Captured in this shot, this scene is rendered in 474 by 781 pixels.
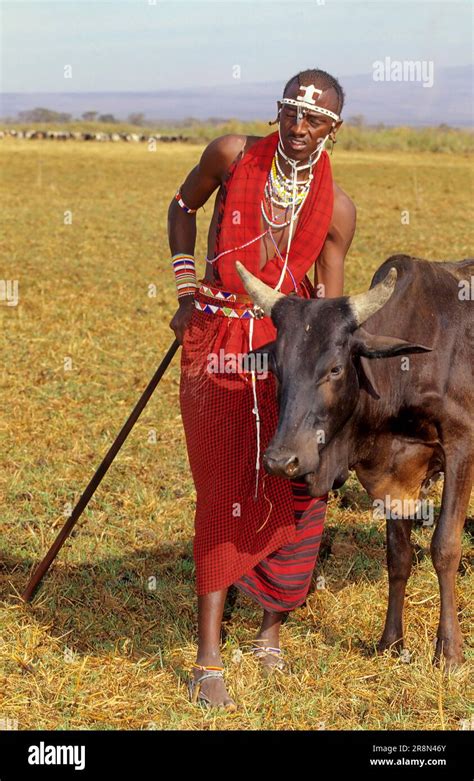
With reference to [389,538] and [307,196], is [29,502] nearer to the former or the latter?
[389,538]

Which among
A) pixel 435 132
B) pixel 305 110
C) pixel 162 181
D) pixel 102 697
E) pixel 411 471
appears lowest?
pixel 102 697

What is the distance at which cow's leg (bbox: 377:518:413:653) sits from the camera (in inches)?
181

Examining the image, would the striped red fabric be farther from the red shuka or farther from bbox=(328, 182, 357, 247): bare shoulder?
bbox=(328, 182, 357, 247): bare shoulder

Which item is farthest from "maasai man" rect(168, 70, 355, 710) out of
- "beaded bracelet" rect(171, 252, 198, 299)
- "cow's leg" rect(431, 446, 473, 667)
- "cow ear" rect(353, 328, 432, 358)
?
"cow's leg" rect(431, 446, 473, 667)

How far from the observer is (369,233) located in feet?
55.7

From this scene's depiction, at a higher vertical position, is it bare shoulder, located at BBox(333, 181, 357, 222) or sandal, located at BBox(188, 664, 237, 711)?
bare shoulder, located at BBox(333, 181, 357, 222)

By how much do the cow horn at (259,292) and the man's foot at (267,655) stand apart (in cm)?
148

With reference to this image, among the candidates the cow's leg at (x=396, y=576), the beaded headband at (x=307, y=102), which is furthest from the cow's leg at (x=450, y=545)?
the beaded headband at (x=307, y=102)

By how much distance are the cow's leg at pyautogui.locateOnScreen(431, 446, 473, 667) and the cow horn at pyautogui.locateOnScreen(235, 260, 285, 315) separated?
1045 mm

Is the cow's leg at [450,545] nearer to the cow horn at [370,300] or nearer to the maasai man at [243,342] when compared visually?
the maasai man at [243,342]

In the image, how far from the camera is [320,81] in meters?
4.02

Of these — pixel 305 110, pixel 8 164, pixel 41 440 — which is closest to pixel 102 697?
pixel 305 110

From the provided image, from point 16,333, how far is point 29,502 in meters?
3.95

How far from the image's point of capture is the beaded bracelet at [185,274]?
4.42 meters
